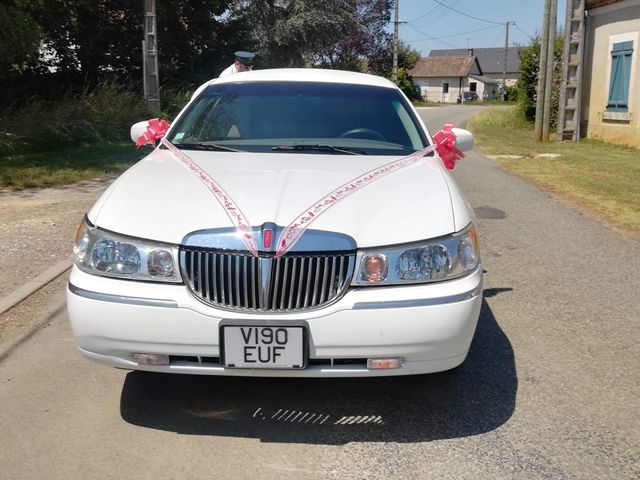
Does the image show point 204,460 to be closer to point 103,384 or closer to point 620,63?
point 103,384

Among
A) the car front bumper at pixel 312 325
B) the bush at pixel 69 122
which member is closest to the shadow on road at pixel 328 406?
the car front bumper at pixel 312 325

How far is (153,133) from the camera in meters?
4.58

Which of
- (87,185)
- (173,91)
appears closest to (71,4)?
(173,91)

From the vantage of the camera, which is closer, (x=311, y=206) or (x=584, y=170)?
(x=311, y=206)

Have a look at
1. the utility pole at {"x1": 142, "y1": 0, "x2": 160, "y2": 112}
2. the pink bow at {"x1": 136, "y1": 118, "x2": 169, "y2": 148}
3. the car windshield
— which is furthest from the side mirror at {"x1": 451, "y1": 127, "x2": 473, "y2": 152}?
the utility pole at {"x1": 142, "y1": 0, "x2": 160, "y2": 112}

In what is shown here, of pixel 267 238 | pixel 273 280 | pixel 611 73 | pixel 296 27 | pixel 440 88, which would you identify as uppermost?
pixel 296 27

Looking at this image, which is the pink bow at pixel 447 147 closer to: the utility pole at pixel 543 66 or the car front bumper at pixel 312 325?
the car front bumper at pixel 312 325

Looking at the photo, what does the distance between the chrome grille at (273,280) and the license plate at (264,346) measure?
0.30ft

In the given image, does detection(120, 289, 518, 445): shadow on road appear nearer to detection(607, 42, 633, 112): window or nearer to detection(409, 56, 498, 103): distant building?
detection(607, 42, 633, 112): window

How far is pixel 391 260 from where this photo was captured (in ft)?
9.43

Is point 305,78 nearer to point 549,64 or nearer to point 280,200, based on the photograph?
point 280,200

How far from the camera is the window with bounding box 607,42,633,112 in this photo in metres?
17.2

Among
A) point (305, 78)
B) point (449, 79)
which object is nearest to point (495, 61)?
point (449, 79)

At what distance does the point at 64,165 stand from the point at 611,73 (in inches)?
570
